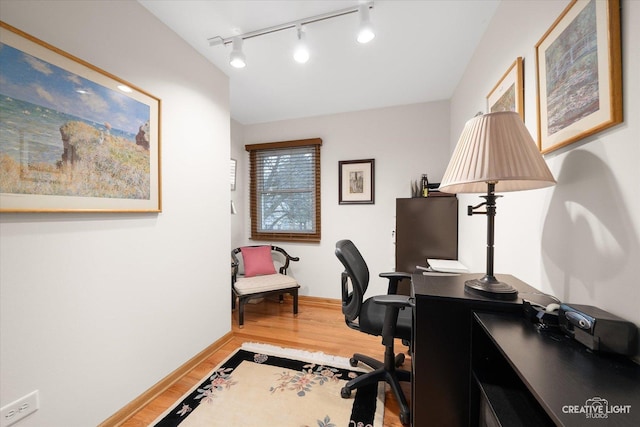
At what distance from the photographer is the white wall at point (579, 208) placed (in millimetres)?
682

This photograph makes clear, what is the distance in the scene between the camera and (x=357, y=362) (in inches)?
75.7

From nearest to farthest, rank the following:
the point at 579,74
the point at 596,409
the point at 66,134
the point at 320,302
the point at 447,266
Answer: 1. the point at 596,409
2. the point at 579,74
3. the point at 66,134
4. the point at 447,266
5. the point at 320,302

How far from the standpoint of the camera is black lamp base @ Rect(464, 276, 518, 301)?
37.1 inches

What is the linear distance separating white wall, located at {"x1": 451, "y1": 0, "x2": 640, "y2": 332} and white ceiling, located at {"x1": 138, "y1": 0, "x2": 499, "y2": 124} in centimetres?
41

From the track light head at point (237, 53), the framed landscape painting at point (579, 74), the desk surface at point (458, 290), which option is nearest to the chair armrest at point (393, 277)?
the desk surface at point (458, 290)

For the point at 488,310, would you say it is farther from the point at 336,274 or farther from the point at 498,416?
the point at 336,274

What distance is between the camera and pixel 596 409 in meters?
0.46

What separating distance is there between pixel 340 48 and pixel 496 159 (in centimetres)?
161

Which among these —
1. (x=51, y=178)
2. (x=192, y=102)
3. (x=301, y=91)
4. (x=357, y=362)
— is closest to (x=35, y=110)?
(x=51, y=178)

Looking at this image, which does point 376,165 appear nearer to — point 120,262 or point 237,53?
point 237,53

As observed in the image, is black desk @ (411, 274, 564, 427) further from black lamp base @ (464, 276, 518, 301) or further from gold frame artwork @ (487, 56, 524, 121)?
gold frame artwork @ (487, 56, 524, 121)

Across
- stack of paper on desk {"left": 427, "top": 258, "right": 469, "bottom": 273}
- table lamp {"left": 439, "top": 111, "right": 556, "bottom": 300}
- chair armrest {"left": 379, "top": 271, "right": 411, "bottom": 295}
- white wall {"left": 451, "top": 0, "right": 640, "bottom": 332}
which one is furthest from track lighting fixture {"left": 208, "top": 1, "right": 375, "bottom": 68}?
stack of paper on desk {"left": 427, "top": 258, "right": 469, "bottom": 273}

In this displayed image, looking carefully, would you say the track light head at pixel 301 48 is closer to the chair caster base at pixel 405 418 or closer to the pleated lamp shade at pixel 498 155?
the pleated lamp shade at pixel 498 155

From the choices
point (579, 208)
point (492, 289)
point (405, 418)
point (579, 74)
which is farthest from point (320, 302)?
point (579, 74)
